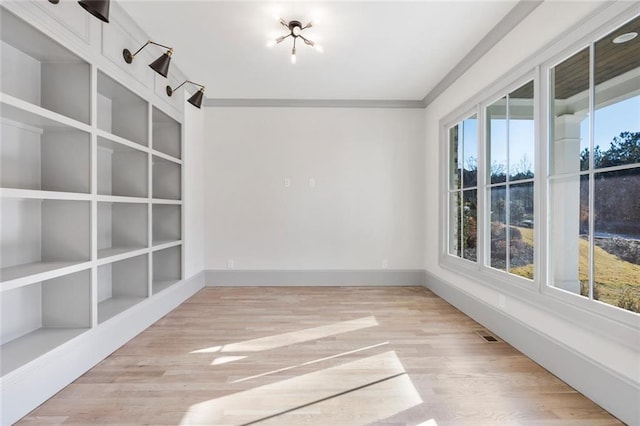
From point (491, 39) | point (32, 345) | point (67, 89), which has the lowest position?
point (32, 345)

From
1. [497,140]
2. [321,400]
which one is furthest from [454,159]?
[321,400]

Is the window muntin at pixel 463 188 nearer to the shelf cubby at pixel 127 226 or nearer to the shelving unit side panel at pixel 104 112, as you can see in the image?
the shelf cubby at pixel 127 226

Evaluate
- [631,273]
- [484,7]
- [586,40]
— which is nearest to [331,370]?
[631,273]

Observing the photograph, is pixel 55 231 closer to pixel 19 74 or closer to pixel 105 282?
pixel 105 282

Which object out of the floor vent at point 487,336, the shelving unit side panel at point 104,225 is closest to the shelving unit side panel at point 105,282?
the shelving unit side panel at point 104,225

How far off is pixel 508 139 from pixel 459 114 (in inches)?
37.1

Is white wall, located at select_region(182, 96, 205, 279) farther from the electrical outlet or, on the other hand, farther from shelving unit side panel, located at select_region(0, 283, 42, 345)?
the electrical outlet

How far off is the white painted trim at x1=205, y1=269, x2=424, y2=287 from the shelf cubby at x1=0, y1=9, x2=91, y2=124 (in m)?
2.87

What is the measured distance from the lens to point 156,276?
380cm

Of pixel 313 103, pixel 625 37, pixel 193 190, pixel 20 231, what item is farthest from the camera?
pixel 313 103

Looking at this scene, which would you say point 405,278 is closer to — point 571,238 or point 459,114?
point 459,114

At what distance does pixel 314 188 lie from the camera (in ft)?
15.2

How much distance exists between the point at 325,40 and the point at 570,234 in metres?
2.55

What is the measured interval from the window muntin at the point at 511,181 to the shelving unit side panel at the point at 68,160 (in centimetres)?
330
